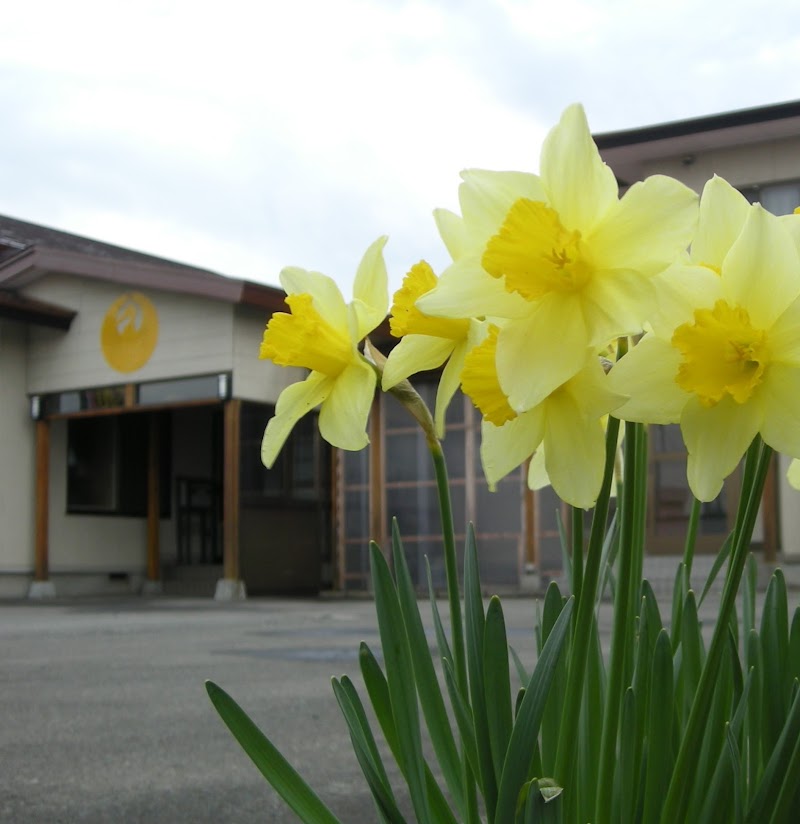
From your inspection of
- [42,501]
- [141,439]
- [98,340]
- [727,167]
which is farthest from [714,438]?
[141,439]

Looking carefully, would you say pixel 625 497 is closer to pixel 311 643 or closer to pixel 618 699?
pixel 618 699

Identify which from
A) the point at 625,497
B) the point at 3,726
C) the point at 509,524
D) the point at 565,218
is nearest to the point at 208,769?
the point at 3,726

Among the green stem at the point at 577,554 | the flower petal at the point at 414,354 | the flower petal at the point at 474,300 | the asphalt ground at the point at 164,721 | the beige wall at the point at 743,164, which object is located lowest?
the asphalt ground at the point at 164,721

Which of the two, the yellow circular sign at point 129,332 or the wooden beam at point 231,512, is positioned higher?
the yellow circular sign at point 129,332

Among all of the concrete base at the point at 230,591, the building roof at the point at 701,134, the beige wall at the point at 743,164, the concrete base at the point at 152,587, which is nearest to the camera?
the building roof at the point at 701,134

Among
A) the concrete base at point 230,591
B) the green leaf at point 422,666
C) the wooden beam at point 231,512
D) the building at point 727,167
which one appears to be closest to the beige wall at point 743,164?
the building at point 727,167

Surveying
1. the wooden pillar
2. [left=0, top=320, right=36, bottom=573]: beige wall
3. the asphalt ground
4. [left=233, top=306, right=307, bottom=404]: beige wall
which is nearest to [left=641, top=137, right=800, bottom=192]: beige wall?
[left=233, top=306, right=307, bottom=404]: beige wall

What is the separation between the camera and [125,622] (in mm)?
10266

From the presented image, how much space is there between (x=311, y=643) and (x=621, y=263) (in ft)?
23.3

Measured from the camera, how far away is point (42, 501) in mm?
16531

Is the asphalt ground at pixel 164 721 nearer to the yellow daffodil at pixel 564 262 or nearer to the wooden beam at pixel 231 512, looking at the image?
the yellow daffodil at pixel 564 262

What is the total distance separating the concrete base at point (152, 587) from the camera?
60.7 ft

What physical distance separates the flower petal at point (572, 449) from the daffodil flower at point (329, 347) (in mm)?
187

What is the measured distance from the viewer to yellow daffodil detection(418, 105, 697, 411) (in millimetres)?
789
